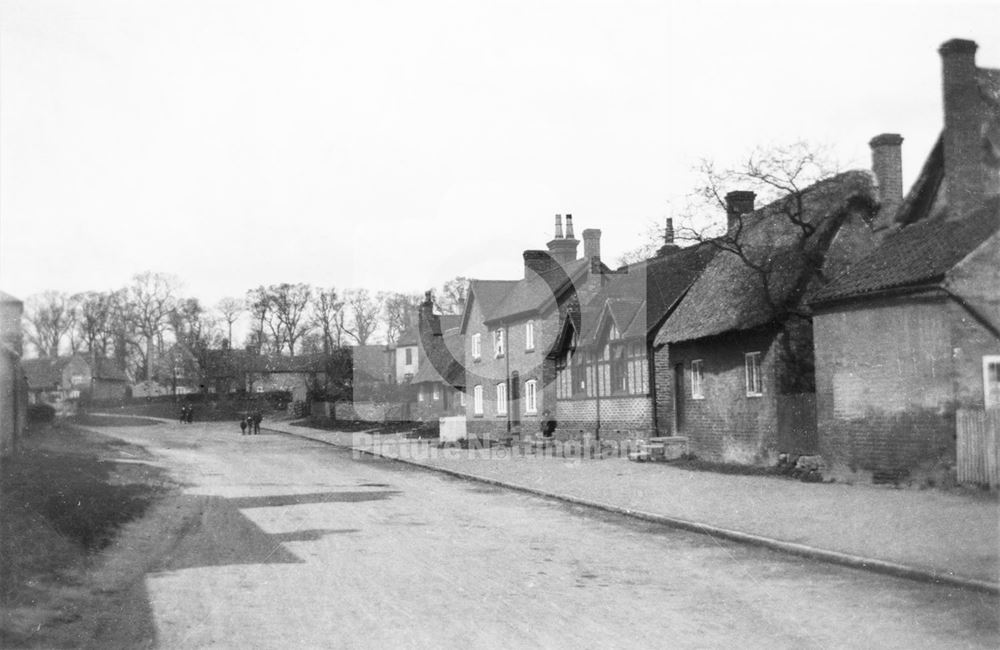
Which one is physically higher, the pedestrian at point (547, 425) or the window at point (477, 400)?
the window at point (477, 400)

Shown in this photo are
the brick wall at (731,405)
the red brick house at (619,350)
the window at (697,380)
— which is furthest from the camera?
the red brick house at (619,350)

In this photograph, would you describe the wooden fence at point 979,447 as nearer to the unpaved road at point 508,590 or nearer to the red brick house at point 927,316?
the red brick house at point 927,316

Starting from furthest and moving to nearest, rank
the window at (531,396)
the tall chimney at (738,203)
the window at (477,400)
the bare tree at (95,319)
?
the bare tree at (95,319) < the window at (477,400) < the window at (531,396) < the tall chimney at (738,203)

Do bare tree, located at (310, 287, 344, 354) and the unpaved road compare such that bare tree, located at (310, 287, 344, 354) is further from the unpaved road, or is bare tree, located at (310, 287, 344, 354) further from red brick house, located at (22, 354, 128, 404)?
the unpaved road

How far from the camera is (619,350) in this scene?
3019 centimetres

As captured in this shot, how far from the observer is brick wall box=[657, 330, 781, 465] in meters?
20.9

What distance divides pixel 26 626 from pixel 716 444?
18649 mm

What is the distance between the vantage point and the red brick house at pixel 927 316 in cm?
1512

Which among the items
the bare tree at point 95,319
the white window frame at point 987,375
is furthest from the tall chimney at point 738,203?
the bare tree at point 95,319

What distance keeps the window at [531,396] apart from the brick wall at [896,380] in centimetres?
1971

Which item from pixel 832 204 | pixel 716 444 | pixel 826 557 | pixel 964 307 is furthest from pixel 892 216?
pixel 826 557

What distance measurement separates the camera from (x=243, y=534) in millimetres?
13164

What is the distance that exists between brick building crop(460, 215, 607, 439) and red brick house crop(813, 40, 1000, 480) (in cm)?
1709

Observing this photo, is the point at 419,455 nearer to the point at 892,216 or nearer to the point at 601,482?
the point at 601,482
